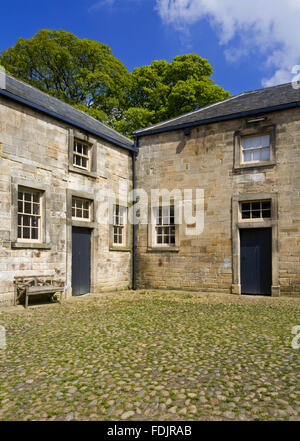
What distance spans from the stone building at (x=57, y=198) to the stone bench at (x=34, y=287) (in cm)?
15

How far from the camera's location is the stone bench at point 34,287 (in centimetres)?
971

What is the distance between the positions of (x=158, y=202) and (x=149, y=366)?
33.4 feet

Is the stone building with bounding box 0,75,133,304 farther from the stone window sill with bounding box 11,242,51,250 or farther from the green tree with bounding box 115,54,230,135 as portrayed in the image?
the green tree with bounding box 115,54,230,135

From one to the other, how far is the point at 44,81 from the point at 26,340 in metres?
21.3

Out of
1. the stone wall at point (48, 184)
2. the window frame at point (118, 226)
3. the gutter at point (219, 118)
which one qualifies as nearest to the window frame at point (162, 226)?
the window frame at point (118, 226)

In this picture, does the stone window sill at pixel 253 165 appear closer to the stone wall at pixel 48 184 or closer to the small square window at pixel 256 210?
the small square window at pixel 256 210

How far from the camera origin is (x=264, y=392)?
3.82 m

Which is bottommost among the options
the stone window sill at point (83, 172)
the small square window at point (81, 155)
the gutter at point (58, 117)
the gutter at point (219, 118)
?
the stone window sill at point (83, 172)

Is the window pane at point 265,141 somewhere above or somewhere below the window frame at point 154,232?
above

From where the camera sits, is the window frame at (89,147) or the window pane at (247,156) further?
the window pane at (247,156)

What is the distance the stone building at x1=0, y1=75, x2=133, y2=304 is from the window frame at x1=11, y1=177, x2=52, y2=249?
3 cm

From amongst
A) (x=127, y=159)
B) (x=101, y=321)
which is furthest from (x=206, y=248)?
(x=101, y=321)

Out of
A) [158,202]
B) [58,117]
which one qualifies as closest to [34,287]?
[58,117]
